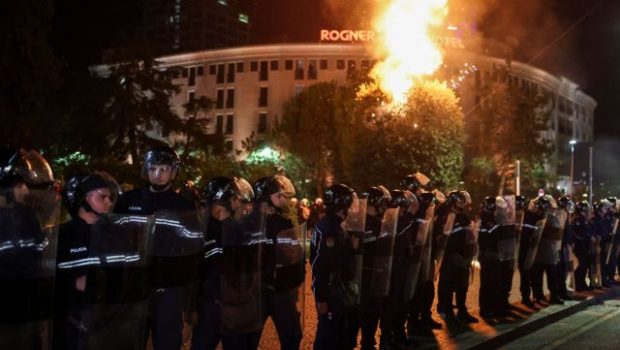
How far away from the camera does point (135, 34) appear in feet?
113

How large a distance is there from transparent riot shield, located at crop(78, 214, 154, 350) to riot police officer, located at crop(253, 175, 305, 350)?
4.66ft

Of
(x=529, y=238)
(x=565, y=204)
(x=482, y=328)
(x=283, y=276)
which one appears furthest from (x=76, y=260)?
(x=565, y=204)

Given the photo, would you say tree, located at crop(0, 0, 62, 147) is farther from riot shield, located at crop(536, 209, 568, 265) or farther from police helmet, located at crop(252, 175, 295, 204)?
police helmet, located at crop(252, 175, 295, 204)

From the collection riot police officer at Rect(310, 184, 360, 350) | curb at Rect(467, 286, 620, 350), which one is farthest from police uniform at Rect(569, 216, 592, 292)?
riot police officer at Rect(310, 184, 360, 350)

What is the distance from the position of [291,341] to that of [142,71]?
2715 cm

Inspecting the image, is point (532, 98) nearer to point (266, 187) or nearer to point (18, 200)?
point (266, 187)

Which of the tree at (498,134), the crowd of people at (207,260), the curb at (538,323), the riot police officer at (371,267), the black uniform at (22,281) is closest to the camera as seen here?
the black uniform at (22,281)

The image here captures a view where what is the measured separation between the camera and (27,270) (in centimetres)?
396

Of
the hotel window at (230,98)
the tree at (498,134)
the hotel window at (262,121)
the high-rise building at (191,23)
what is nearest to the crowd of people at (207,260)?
the tree at (498,134)

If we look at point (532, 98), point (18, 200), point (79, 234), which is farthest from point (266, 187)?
point (532, 98)

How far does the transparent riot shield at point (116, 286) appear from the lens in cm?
429

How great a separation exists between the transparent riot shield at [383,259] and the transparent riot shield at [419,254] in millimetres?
766

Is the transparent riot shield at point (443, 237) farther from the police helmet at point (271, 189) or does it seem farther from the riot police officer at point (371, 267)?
the police helmet at point (271, 189)

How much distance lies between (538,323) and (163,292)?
652 cm
